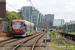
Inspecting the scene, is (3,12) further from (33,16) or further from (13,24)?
(33,16)

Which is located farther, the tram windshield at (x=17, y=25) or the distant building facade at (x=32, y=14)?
the distant building facade at (x=32, y=14)

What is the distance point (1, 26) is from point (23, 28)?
5780mm

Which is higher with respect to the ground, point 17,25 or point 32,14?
point 32,14

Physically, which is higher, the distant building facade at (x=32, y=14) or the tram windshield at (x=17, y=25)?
the distant building facade at (x=32, y=14)

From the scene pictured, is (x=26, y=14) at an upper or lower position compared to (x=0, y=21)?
upper

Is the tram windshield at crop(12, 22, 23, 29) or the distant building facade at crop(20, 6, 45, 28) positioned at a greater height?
the distant building facade at crop(20, 6, 45, 28)

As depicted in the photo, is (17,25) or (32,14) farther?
(32,14)

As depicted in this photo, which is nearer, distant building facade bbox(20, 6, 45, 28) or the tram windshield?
the tram windshield

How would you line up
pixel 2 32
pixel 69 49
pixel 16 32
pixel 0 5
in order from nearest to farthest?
1. pixel 69 49
2. pixel 16 32
3. pixel 2 32
4. pixel 0 5

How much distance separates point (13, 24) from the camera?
20.9 m

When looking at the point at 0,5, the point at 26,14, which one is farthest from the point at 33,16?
the point at 0,5

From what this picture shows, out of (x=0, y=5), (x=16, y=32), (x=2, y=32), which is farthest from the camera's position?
(x=0, y=5)

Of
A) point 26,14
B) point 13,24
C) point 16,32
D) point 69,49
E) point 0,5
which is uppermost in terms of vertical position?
A: point 26,14

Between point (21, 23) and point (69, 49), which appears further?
point (21, 23)
